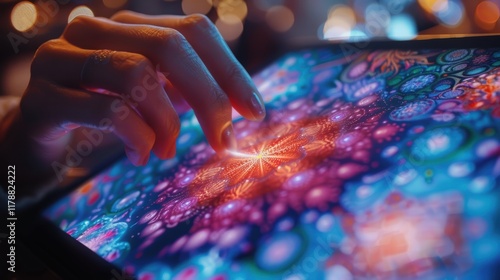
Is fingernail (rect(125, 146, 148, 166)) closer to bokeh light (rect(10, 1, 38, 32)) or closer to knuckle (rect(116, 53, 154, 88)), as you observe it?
knuckle (rect(116, 53, 154, 88))

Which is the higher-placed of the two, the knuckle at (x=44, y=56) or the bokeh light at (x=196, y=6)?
the knuckle at (x=44, y=56)

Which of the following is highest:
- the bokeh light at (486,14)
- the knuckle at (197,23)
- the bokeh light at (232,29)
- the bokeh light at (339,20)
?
the knuckle at (197,23)

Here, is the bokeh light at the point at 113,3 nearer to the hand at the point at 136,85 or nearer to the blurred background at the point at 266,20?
the blurred background at the point at 266,20

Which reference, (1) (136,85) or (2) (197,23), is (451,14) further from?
(1) (136,85)

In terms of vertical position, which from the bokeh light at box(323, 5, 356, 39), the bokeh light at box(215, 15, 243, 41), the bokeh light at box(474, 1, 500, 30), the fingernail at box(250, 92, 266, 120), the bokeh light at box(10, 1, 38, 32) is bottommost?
the bokeh light at box(474, 1, 500, 30)

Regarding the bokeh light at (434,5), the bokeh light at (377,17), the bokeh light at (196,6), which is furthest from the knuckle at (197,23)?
the bokeh light at (434,5)

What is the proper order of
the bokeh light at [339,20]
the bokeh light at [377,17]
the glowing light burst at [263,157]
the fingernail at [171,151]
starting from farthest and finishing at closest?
the bokeh light at [339,20], the bokeh light at [377,17], the fingernail at [171,151], the glowing light burst at [263,157]

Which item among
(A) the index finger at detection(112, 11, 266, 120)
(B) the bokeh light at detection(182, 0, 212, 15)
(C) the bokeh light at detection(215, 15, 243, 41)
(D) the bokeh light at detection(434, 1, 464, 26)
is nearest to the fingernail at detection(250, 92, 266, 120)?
(A) the index finger at detection(112, 11, 266, 120)
